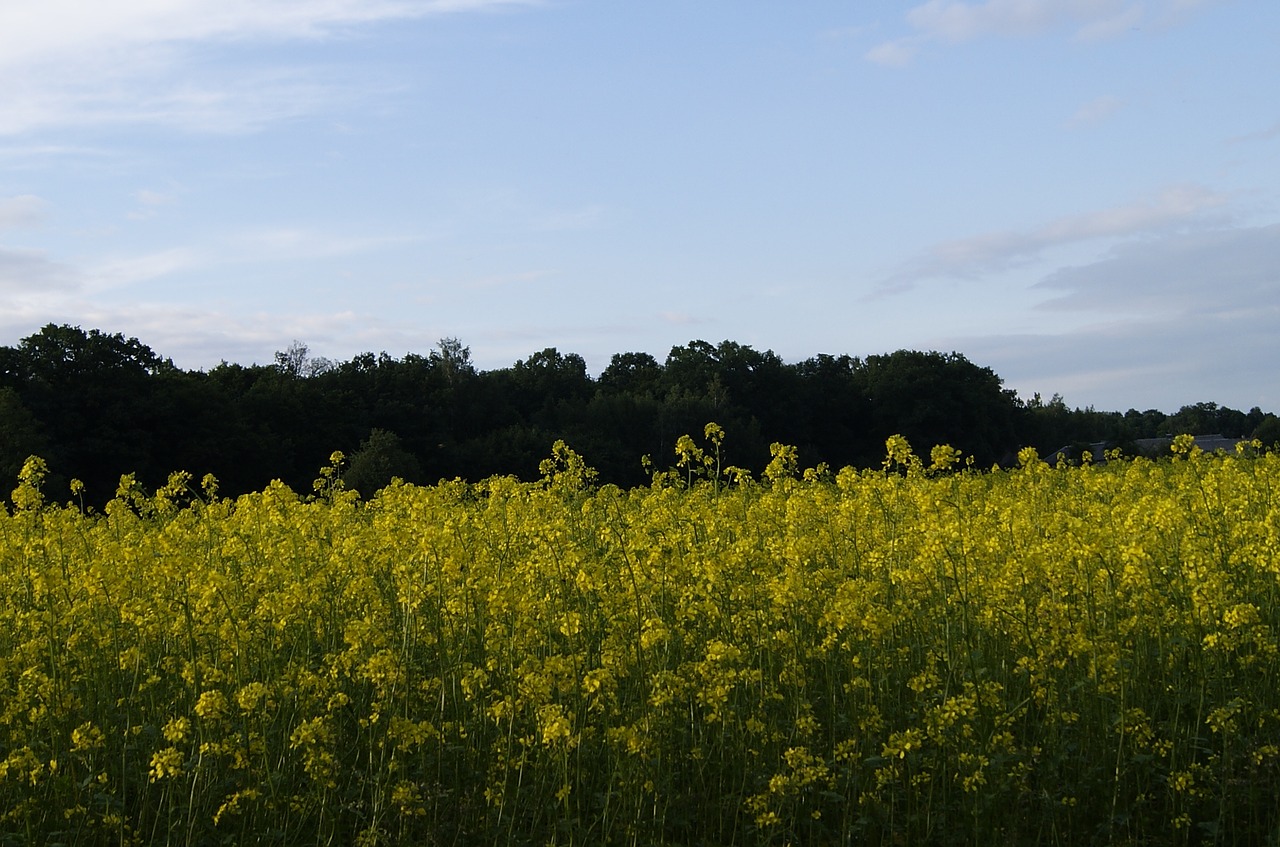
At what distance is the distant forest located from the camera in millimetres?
47219

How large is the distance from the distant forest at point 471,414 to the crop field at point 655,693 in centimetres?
1539

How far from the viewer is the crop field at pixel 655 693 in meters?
5.25

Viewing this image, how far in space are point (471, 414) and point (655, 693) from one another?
224 ft

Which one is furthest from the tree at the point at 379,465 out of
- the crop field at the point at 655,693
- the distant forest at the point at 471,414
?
the crop field at the point at 655,693

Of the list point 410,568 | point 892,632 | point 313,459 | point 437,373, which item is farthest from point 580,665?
point 437,373

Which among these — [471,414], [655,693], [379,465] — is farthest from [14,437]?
[655,693]

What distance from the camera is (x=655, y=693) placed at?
5.29m

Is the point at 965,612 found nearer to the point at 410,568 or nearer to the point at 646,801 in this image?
the point at 646,801

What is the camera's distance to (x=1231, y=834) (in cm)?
551

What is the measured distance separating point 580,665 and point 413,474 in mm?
47150

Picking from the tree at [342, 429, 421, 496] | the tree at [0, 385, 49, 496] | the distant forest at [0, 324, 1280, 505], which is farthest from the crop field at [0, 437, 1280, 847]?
the tree at [0, 385, 49, 496]

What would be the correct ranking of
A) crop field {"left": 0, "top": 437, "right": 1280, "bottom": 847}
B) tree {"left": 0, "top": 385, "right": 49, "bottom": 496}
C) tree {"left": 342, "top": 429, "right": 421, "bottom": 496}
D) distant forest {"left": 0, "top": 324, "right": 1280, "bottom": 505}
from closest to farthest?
crop field {"left": 0, "top": 437, "right": 1280, "bottom": 847}
tree {"left": 0, "top": 385, "right": 49, "bottom": 496}
tree {"left": 342, "top": 429, "right": 421, "bottom": 496}
distant forest {"left": 0, "top": 324, "right": 1280, "bottom": 505}

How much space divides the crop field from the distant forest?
1539 centimetres

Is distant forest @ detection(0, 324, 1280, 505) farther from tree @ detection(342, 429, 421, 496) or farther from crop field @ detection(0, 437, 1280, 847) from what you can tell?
crop field @ detection(0, 437, 1280, 847)
